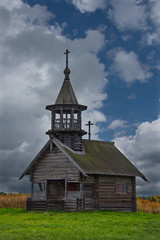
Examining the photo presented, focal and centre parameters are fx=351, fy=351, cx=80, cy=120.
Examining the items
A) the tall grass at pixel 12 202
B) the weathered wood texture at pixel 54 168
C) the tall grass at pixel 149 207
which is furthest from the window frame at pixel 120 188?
the tall grass at pixel 12 202

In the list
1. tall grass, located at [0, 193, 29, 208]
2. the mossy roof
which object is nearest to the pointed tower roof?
the mossy roof

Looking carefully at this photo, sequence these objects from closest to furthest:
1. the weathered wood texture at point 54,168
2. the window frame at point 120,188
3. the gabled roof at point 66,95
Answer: the weathered wood texture at point 54,168
the window frame at point 120,188
the gabled roof at point 66,95

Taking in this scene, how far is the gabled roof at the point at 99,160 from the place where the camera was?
1251 inches

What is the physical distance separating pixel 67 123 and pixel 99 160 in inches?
193

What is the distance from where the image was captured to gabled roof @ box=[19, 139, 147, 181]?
31781 millimetres

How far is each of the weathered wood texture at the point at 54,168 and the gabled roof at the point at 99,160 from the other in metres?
0.55

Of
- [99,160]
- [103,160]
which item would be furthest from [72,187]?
[103,160]

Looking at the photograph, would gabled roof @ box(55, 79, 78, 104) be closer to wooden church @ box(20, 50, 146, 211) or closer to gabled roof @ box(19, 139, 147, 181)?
wooden church @ box(20, 50, 146, 211)

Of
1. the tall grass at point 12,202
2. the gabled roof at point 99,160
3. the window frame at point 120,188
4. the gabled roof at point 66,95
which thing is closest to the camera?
the gabled roof at point 99,160

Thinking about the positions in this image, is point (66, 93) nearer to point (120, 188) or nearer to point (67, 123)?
point (67, 123)

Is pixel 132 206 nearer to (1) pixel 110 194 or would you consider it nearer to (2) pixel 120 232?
(1) pixel 110 194

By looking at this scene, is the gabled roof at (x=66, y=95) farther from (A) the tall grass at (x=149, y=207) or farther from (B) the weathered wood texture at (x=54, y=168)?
(A) the tall grass at (x=149, y=207)

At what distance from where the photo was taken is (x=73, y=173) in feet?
102

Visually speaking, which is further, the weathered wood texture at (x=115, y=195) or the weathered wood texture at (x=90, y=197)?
the weathered wood texture at (x=115, y=195)
